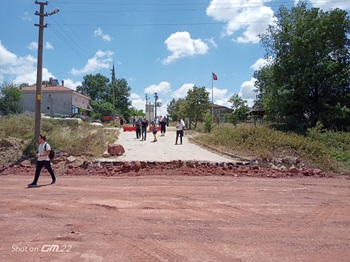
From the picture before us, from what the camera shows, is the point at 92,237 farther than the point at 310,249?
Yes

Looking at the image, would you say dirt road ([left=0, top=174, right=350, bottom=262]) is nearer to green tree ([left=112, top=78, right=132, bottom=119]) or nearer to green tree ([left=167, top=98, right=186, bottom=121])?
green tree ([left=167, top=98, right=186, bottom=121])

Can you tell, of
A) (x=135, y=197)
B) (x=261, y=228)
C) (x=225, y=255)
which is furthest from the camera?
(x=135, y=197)

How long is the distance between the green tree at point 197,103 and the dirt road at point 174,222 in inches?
1107

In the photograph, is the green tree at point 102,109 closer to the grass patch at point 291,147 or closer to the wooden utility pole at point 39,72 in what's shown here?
the grass patch at point 291,147

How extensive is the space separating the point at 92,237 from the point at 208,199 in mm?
3507

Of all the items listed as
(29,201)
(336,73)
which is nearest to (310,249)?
(29,201)

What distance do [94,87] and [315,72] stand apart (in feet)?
244

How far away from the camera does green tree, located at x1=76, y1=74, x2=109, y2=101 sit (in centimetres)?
9019

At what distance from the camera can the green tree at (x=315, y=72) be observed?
79.4 ft

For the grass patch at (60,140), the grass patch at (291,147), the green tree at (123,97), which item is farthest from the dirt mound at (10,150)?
the green tree at (123,97)

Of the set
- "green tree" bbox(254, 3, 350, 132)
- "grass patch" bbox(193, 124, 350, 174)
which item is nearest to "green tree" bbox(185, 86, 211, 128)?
"green tree" bbox(254, 3, 350, 132)

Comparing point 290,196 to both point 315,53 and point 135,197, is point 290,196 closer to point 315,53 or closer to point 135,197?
point 135,197

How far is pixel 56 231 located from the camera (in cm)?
530

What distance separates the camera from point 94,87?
90125 mm
